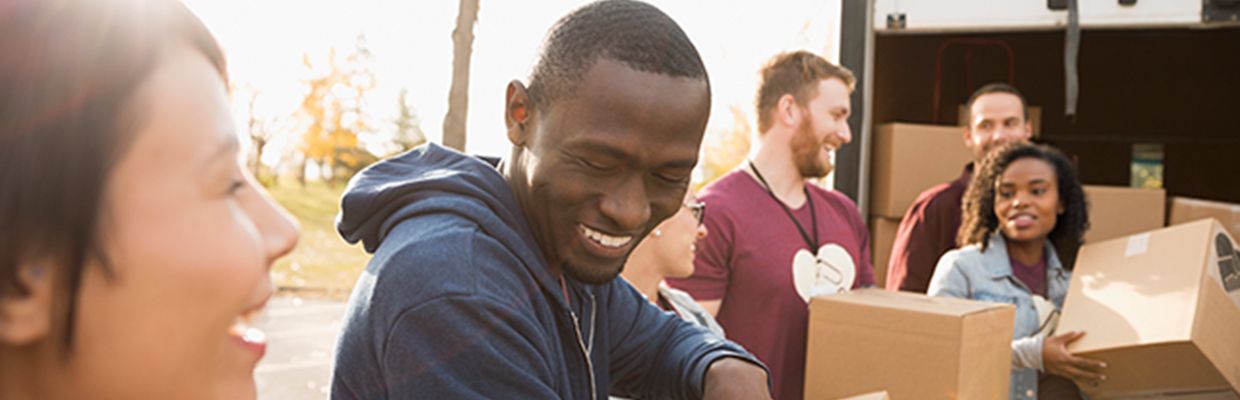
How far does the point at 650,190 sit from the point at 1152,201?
11.7 feet

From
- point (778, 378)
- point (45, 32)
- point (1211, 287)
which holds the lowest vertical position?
point (778, 378)

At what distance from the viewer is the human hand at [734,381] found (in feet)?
4.28

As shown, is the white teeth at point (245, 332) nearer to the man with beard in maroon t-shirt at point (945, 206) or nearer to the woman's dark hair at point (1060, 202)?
the woman's dark hair at point (1060, 202)

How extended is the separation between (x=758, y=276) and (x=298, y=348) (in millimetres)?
7343

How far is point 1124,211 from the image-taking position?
389 centimetres

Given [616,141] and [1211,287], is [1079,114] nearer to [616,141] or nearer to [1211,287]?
[1211,287]

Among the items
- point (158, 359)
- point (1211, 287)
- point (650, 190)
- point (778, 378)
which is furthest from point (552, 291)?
point (1211, 287)

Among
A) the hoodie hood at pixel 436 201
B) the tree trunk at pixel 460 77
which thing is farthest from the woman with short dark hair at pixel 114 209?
the tree trunk at pixel 460 77

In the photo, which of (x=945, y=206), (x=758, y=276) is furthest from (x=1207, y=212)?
(x=758, y=276)

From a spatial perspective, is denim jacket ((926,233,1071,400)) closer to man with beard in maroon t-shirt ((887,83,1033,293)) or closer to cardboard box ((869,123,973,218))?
man with beard in maroon t-shirt ((887,83,1033,293))

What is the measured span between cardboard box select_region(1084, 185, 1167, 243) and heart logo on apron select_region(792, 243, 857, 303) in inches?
60.6

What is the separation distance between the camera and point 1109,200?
3.91 meters

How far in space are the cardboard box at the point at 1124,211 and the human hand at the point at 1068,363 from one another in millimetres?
1578

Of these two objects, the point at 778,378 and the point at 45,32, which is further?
the point at 778,378
